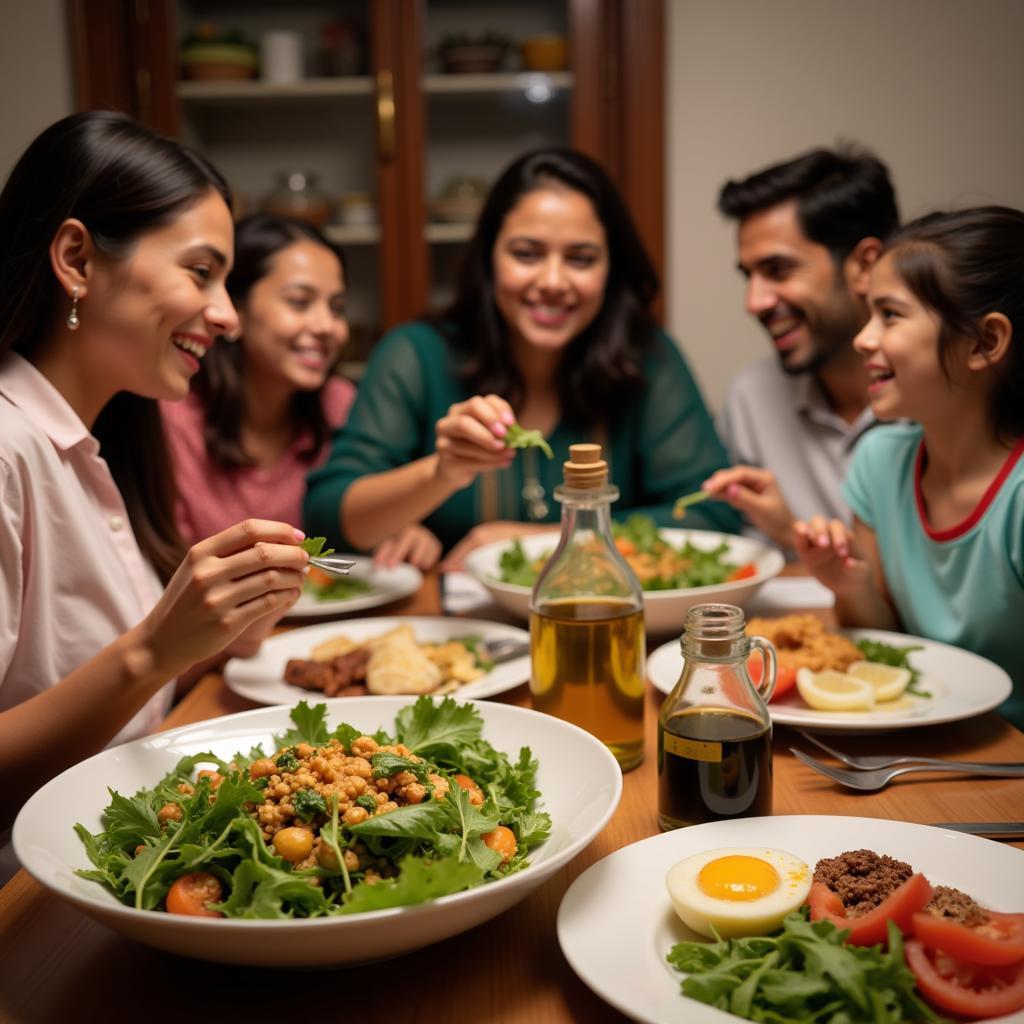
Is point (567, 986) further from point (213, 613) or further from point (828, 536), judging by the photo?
point (828, 536)

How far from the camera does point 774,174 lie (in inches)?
104

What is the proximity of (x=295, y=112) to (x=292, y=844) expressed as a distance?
3.90 m

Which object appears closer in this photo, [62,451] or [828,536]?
[62,451]

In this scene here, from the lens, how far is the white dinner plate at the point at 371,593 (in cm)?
182

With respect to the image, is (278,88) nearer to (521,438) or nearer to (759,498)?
(759,498)

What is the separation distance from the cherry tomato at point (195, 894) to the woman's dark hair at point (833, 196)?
2255 millimetres

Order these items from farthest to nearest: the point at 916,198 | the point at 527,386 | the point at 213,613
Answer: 1. the point at 916,198
2. the point at 527,386
3. the point at 213,613

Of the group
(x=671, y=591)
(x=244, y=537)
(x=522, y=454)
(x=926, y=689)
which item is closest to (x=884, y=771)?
(x=926, y=689)

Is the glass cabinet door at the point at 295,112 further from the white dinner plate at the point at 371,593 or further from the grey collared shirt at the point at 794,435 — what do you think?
the white dinner plate at the point at 371,593

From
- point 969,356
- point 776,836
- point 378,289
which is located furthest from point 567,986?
point 378,289

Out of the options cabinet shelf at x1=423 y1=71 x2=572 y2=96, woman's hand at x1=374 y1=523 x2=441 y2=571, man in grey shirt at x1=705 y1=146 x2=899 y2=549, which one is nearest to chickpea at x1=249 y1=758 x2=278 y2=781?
woman's hand at x1=374 y1=523 x2=441 y2=571

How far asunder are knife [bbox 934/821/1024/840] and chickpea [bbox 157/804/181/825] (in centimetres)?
70

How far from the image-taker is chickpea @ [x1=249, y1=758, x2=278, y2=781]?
3.01 feet

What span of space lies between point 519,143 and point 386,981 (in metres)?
3.81
